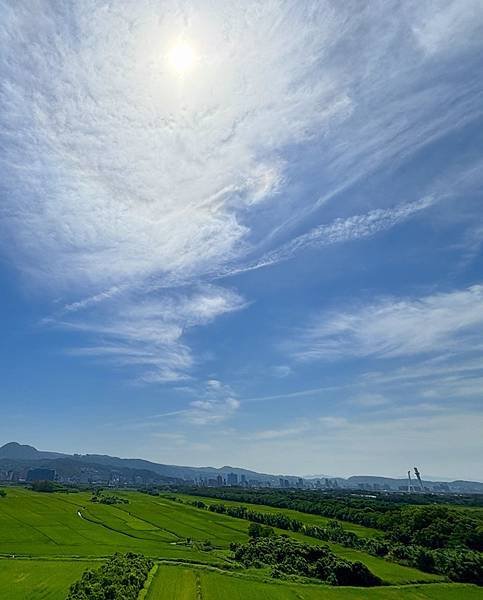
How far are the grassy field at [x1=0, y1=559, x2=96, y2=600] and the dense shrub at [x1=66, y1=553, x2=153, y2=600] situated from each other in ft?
7.65

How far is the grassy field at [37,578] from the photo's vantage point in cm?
3903

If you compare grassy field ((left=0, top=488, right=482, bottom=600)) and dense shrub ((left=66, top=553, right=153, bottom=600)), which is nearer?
dense shrub ((left=66, top=553, right=153, bottom=600))

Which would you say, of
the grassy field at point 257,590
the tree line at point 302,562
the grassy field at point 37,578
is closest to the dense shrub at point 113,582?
the grassy field at point 257,590

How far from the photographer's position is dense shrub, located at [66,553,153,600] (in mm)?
36031

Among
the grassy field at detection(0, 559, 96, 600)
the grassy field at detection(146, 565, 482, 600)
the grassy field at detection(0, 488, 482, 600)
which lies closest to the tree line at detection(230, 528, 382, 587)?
the grassy field at detection(0, 488, 482, 600)

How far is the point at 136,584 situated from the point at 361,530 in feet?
202

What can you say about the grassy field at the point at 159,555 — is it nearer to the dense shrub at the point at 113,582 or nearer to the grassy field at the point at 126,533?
the grassy field at the point at 126,533

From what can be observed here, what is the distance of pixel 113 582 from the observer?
39031 millimetres

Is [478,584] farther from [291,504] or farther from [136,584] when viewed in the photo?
[291,504]

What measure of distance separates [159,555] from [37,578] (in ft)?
59.6

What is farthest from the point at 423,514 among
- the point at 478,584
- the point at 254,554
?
the point at 254,554

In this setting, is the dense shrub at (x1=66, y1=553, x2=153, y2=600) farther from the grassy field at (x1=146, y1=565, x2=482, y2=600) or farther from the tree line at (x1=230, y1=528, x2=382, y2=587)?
the tree line at (x1=230, y1=528, x2=382, y2=587)

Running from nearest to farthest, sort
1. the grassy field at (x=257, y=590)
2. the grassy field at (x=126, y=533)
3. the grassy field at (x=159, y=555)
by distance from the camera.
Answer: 1. the grassy field at (x=257, y=590)
2. the grassy field at (x=159, y=555)
3. the grassy field at (x=126, y=533)

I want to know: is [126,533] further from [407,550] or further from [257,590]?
[407,550]
